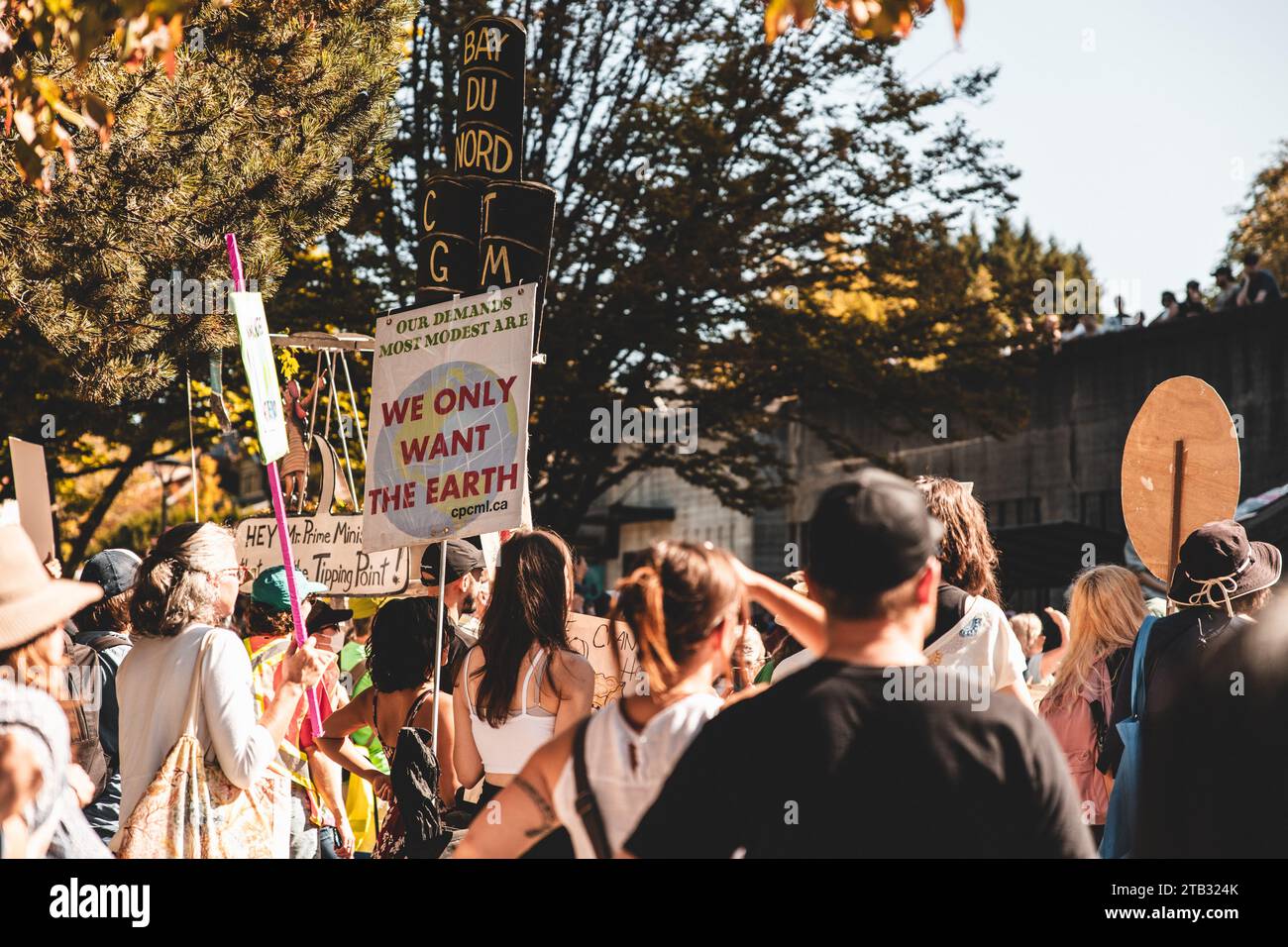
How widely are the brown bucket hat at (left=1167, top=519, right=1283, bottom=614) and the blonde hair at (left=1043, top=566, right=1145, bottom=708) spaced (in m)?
1.23

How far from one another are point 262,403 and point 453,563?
1106 millimetres

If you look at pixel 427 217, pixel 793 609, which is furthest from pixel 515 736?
pixel 427 217

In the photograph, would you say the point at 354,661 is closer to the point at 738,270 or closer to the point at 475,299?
the point at 475,299

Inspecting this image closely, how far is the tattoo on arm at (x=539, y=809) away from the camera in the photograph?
8.97 ft

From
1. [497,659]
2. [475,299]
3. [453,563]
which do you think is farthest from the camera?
[453,563]

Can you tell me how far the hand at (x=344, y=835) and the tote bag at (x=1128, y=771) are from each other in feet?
10.5

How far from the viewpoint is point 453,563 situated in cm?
588

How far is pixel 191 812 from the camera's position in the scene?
4.06 m

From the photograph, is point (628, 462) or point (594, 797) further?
point (628, 462)

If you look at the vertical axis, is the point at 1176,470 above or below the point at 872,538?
above

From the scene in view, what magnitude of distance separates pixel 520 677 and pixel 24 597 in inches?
54.6

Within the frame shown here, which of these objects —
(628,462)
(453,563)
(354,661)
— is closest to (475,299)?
(453,563)

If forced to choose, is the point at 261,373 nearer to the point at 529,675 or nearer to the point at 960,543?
the point at 529,675

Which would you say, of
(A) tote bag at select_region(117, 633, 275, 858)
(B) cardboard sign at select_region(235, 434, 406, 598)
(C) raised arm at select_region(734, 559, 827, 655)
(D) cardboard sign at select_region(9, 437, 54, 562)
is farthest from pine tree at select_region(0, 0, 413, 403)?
(C) raised arm at select_region(734, 559, 827, 655)
